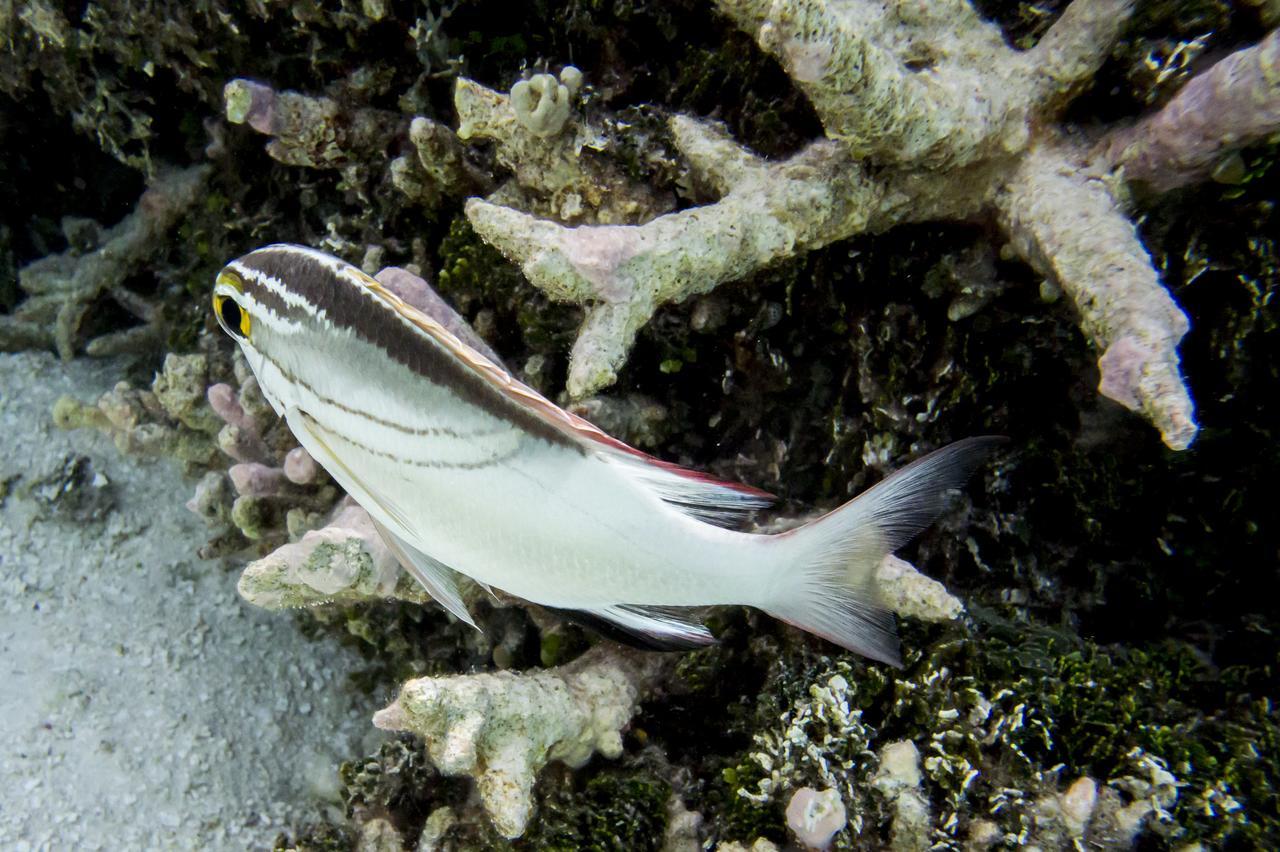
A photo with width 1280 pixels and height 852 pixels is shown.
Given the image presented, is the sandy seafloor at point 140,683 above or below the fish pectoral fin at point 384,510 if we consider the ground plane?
below

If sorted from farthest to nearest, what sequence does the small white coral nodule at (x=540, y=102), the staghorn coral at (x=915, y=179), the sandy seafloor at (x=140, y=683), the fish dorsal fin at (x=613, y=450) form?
the sandy seafloor at (x=140, y=683) → the small white coral nodule at (x=540, y=102) → the staghorn coral at (x=915, y=179) → the fish dorsal fin at (x=613, y=450)

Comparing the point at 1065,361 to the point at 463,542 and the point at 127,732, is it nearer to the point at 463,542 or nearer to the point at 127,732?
the point at 463,542

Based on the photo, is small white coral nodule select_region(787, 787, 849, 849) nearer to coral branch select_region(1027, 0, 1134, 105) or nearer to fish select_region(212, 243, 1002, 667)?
fish select_region(212, 243, 1002, 667)

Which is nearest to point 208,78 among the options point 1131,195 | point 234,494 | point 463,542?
point 234,494

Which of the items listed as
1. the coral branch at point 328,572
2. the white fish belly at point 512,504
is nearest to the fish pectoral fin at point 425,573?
the white fish belly at point 512,504

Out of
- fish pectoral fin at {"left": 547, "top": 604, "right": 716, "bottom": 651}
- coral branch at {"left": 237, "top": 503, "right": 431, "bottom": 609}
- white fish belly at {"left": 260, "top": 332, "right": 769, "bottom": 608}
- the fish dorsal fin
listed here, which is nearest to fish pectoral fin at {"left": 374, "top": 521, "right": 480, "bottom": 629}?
white fish belly at {"left": 260, "top": 332, "right": 769, "bottom": 608}

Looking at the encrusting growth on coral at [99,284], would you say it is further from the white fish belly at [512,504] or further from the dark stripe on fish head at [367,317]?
the white fish belly at [512,504]

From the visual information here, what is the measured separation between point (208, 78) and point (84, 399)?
1.75 meters

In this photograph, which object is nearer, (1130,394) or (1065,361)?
(1130,394)

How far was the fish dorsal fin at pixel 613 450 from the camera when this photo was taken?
54.4 inches

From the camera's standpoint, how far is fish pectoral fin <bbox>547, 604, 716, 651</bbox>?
1657mm

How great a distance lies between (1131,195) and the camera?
69.1 inches

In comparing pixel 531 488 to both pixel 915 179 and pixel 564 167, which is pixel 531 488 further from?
pixel 915 179

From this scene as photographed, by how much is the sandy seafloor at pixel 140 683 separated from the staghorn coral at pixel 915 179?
2.25 metres
